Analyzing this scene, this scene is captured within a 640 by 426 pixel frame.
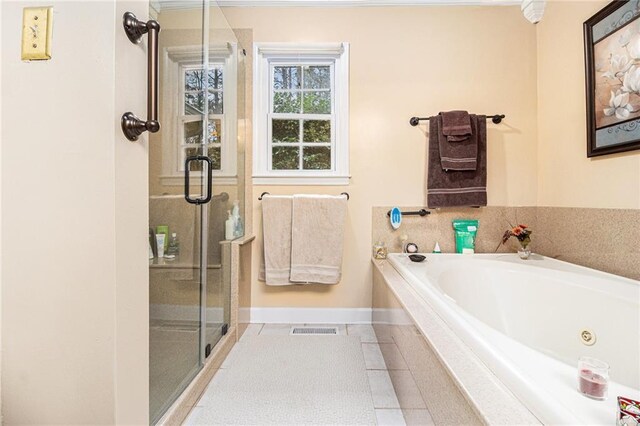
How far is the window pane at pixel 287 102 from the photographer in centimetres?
242

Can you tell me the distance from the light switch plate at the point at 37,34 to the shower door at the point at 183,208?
0.44 meters

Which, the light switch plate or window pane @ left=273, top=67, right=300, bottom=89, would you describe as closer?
the light switch plate

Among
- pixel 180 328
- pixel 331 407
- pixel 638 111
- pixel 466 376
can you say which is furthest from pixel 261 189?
pixel 638 111

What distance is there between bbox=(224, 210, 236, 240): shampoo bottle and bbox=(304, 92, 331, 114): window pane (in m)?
1.04

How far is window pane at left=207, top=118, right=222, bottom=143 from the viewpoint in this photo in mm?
1729

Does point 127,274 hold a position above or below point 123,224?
below

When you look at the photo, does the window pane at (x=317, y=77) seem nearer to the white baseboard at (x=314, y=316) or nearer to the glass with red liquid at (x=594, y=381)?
the white baseboard at (x=314, y=316)

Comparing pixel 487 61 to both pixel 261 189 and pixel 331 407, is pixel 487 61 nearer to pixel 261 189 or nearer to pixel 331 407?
pixel 261 189

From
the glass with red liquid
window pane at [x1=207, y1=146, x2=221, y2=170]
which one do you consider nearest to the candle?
the glass with red liquid

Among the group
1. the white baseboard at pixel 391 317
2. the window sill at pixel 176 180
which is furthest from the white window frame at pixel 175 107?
the white baseboard at pixel 391 317

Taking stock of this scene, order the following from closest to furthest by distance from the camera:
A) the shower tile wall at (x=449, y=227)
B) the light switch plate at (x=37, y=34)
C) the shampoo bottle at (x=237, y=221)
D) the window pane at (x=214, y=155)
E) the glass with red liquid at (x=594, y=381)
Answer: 1. the glass with red liquid at (x=594, y=381)
2. the light switch plate at (x=37, y=34)
3. the window pane at (x=214, y=155)
4. the shampoo bottle at (x=237, y=221)
5. the shower tile wall at (x=449, y=227)

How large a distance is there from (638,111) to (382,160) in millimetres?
1365

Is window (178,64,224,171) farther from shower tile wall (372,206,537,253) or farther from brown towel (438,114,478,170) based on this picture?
brown towel (438,114,478,170)

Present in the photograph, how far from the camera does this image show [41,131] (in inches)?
31.3
